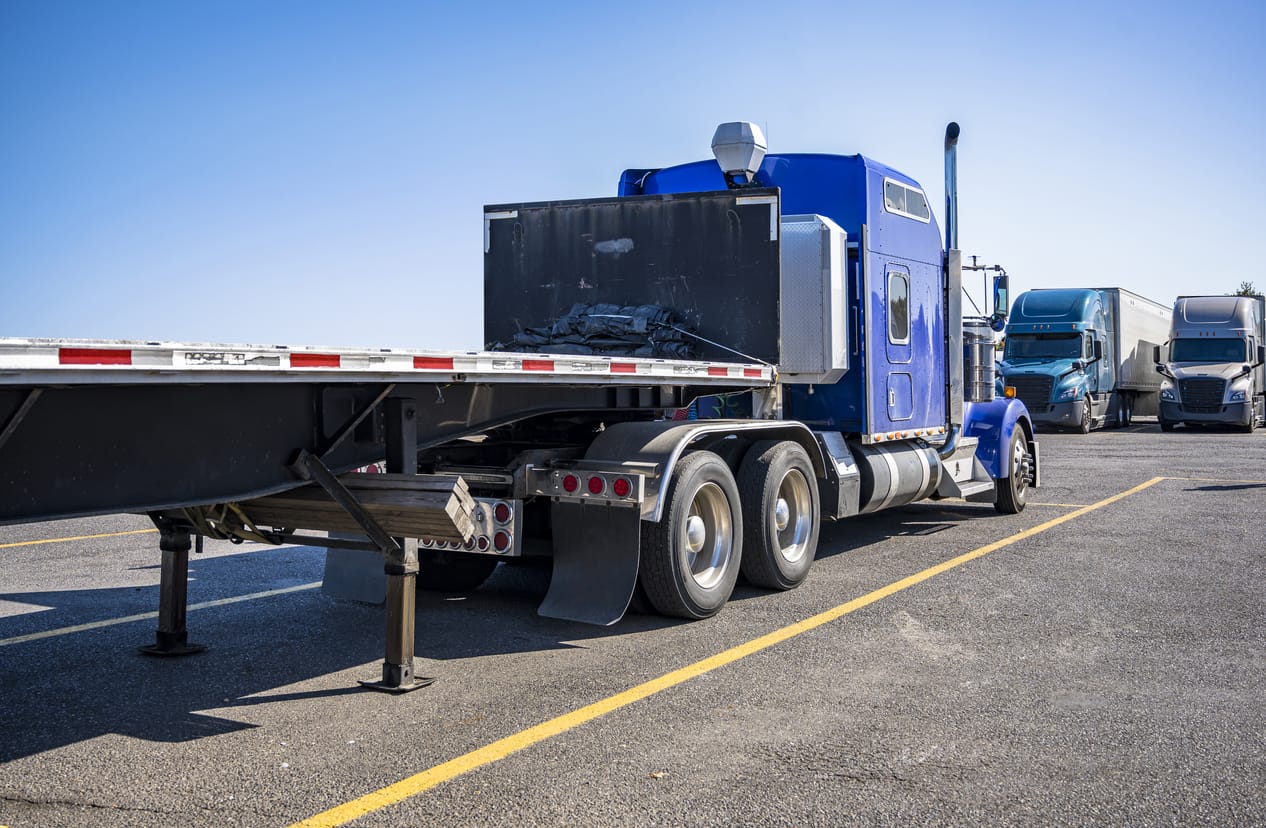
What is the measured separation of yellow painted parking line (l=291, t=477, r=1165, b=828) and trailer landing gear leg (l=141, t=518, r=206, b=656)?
2370mm

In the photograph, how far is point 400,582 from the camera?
5.63 metres

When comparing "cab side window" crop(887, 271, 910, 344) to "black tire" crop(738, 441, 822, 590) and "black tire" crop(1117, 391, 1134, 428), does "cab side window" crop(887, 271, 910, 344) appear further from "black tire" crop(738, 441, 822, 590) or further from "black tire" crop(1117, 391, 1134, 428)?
"black tire" crop(1117, 391, 1134, 428)

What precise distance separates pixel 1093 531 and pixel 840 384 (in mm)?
3305

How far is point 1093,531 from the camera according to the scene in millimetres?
11188

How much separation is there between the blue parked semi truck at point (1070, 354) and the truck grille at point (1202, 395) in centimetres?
192

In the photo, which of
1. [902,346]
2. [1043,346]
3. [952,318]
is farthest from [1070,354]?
[902,346]

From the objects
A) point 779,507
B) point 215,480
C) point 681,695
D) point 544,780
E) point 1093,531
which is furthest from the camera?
point 1093,531

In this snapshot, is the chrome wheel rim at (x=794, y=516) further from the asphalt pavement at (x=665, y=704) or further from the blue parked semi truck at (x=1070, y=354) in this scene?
the blue parked semi truck at (x=1070, y=354)

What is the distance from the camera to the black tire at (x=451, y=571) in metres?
8.04

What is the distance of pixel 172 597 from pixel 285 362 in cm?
252

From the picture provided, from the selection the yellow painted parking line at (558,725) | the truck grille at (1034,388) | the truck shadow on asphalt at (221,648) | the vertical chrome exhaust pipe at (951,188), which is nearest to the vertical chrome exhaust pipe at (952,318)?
the vertical chrome exhaust pipe at (951,188)

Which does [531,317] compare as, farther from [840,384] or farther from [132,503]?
[132,503]

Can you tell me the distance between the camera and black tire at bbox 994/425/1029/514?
41.2 feet

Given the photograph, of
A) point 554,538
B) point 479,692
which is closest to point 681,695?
point 479,692
